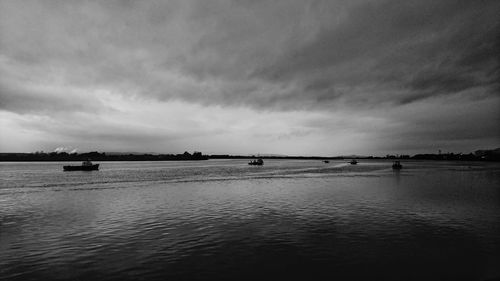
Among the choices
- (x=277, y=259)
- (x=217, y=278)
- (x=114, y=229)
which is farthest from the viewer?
(x=114, y=229)

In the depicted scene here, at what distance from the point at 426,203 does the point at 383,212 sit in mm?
9249

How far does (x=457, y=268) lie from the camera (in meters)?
14.3

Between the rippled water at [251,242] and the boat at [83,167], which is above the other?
the boat at [83,167]

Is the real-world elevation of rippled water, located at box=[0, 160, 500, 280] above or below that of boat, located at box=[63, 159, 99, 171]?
below

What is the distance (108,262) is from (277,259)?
8337 millimetres

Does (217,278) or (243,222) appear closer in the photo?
(217,278)

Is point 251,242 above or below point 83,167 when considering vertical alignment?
below

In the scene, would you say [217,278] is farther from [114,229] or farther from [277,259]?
[114,229]

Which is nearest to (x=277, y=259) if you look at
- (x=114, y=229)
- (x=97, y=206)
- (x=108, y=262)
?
(x=108, y=262)

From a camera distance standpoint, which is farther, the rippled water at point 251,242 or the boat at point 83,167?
the boat at point 83,167

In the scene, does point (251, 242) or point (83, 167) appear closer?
point (251, 242)

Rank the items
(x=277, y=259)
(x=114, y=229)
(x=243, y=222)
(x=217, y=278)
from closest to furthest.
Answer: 1. (x=217, y=278)
2. (x=277, y=259)
3. (x=114, y=229)
4. (x=243, y=222)

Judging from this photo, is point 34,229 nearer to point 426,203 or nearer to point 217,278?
point 217,278

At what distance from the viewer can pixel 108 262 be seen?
14.7m
